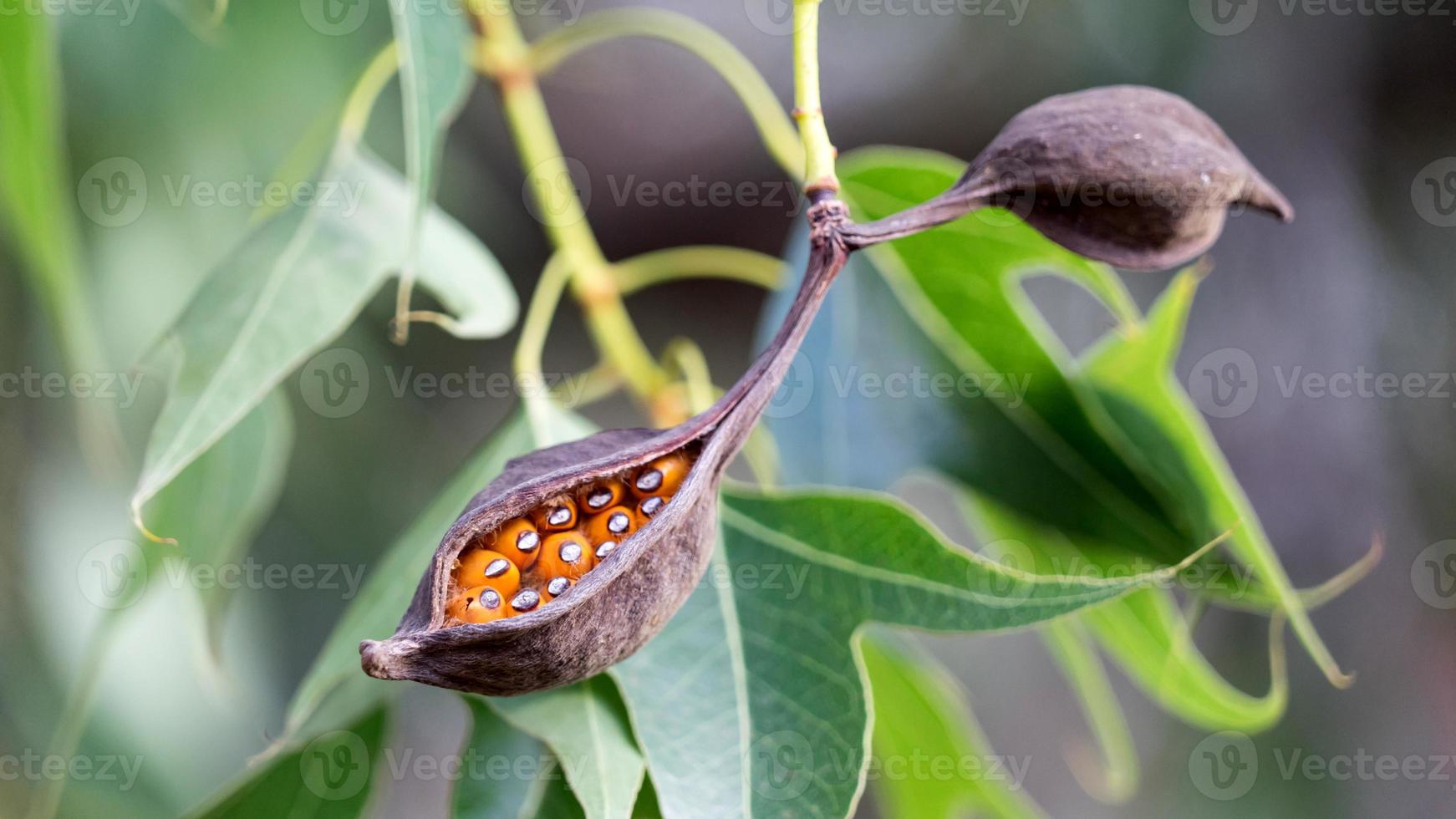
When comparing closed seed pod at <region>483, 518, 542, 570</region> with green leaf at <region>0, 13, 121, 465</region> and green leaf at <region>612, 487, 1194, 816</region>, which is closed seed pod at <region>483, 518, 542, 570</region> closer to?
green leaf at <region>612, 487, 1194, 816</region>

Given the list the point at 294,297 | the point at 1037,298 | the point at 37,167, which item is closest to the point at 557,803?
the point at 294,297

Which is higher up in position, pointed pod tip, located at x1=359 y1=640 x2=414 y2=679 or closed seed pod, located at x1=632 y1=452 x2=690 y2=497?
closed seed pod, located at x1=632 y1=452 x2=690 y2=497

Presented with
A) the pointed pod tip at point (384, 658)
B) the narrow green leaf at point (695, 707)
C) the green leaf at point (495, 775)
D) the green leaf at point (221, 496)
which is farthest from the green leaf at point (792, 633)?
the green leaf at point (221, 496)

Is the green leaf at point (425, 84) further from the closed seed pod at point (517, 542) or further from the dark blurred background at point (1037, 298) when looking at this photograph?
the dark blurred background at point (1037, 298)

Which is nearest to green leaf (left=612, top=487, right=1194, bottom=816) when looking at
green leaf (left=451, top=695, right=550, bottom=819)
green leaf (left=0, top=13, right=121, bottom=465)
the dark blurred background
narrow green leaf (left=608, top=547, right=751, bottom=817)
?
narrow green leaf (left=608, top=547, right=751, bottom=817)

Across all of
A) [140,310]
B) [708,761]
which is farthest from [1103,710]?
[140,310]
